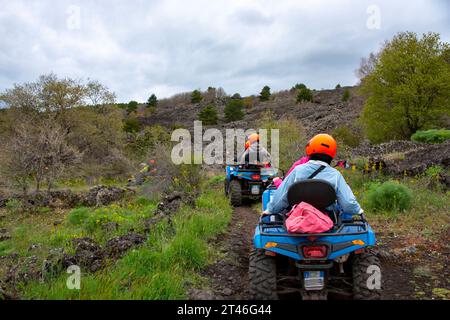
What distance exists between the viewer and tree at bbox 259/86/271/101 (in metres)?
71.5

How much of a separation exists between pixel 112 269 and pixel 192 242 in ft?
3.69

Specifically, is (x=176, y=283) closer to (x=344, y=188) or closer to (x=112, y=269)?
(x=112, y=269)

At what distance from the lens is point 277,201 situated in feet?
13.8

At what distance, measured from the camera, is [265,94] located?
72062 mm

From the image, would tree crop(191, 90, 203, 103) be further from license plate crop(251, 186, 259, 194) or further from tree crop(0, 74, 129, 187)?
license plate crop(251, 186, 259, 194)

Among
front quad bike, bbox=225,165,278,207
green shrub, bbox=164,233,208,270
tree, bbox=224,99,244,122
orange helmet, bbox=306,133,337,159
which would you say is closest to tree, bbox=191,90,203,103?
tree, bbox=224,99,244,122

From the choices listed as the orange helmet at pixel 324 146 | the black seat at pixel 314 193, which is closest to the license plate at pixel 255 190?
the orange helmet at pixel 324 146

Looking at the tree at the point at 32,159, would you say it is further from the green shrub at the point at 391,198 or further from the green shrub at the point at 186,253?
the green shrub at the point at 391,198

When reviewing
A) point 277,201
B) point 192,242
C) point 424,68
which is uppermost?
point 424,68

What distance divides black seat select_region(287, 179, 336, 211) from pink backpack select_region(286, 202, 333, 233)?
9 cm

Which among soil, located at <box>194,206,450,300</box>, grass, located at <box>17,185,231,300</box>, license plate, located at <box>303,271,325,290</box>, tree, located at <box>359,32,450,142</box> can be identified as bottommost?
soil, located at <box>194,206,450,300</box>

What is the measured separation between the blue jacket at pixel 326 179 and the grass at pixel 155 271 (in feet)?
4.55
